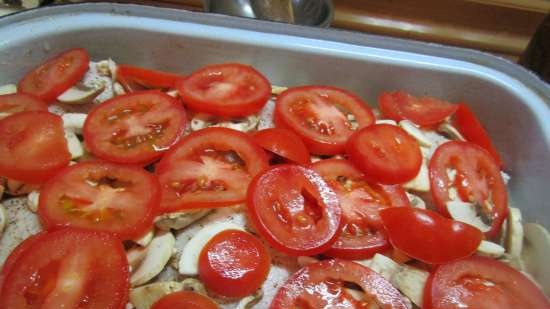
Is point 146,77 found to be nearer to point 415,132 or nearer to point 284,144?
point 284,144

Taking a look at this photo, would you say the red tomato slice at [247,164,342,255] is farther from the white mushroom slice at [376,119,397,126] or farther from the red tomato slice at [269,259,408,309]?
the white mushroom slice at [376,119,397,126]

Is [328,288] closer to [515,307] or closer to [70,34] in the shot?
[515,307]

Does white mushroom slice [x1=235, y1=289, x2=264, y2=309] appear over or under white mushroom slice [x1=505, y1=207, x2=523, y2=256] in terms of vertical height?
under

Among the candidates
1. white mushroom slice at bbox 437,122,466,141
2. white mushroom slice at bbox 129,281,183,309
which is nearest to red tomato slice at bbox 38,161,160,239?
white mushroom slice at bbox 129,281,183,309

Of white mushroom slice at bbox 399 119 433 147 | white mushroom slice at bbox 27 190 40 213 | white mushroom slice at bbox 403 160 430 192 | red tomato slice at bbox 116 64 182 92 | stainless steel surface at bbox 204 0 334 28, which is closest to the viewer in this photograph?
white mushroom slice at bbox 27 190 40 213

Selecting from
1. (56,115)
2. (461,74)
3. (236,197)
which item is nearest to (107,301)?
(236,197)

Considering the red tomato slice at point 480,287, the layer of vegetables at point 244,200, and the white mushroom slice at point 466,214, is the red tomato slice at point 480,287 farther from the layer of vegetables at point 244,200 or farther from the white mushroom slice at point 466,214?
the white mushroom slice at point 466,214

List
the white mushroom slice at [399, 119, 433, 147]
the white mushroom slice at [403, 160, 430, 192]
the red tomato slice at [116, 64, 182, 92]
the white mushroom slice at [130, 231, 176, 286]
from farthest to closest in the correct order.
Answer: the red tomato slice at [116, 64, 182, 92] < the white mushroom slice at [399, 119, 433, 147] < the white mushroom slice at [403, 160, 430, 192] < the white mushroom slice at [130, 231, 176, 286]
